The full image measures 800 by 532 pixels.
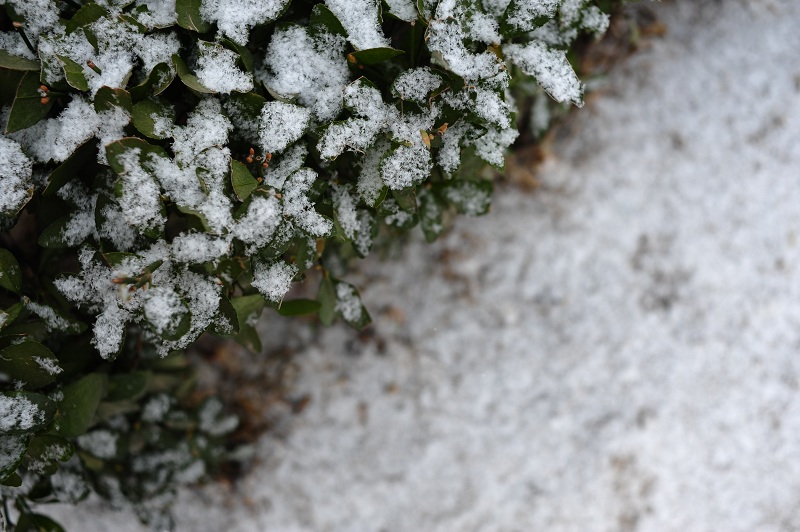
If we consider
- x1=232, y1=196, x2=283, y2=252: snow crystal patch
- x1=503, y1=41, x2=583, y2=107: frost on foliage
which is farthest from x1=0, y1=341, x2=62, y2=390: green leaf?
x1=503, y1=41, x2=583, y2=107: frost on foliage

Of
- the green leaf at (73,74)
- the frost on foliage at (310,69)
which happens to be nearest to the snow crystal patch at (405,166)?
the frost on foliage at (310,69)

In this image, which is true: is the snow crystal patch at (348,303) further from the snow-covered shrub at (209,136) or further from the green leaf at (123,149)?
the green leaf at (123,149)

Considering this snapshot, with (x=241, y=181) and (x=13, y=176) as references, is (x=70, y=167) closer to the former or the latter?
(x=13, y=176)

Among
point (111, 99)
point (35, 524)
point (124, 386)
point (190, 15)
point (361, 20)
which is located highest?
point (361, 20)

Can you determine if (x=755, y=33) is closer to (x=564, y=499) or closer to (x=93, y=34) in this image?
(x=564, y=499)

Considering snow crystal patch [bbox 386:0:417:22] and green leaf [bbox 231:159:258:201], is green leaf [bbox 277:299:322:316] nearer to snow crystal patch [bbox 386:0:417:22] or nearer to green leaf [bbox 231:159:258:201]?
green leaf [bbox 231:159:258:201]

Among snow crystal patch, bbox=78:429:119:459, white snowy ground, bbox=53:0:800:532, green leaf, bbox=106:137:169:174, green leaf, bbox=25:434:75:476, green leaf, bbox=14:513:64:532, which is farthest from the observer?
white snowy ground, bbox=53:0:800:532

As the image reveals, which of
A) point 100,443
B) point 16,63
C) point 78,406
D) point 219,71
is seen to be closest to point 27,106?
point 16,63
